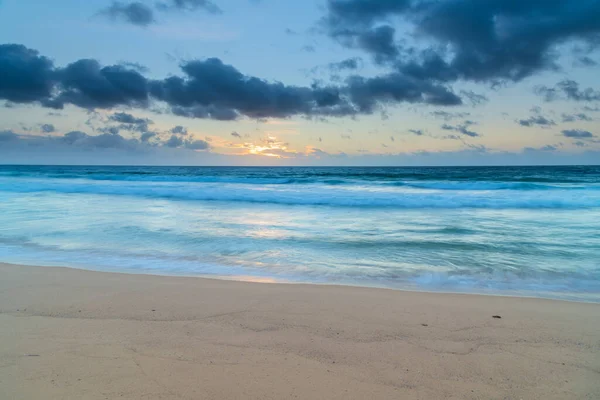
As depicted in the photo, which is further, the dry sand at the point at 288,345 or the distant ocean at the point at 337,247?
the distant ocean at the point at 337,247

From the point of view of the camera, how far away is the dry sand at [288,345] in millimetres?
2369

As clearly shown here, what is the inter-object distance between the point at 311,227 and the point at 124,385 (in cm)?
814

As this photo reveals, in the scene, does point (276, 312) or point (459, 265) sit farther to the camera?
point (459, 265)

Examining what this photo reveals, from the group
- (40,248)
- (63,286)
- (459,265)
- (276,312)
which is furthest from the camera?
(40,248)

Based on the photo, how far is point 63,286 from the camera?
448cm

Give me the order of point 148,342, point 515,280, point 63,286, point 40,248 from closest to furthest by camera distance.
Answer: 1. point 148,342
2. point 63,286
3. point 515,280
4. point 40,248

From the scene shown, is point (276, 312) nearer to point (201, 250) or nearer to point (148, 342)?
point (148, 342)

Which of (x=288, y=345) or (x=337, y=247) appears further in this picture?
(x=337, y=247)

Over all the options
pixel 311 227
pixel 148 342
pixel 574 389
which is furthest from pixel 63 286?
pixel 311 227

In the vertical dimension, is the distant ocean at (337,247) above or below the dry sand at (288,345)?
below

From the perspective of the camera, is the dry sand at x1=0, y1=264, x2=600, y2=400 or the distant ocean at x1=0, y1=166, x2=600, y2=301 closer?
the dry sand at x1=0, y1=264, x2=600, y2=400

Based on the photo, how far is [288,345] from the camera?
292 cm

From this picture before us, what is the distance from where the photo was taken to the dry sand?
2.37 m

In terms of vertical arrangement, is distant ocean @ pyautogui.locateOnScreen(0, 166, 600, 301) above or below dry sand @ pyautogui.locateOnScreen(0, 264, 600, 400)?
below
